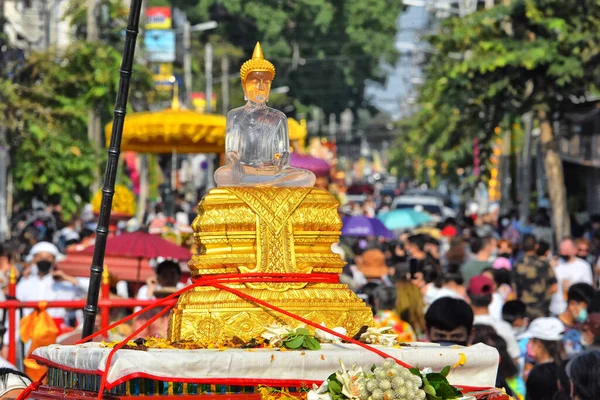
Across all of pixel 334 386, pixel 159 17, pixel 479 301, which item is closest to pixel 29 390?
pixel 334 386

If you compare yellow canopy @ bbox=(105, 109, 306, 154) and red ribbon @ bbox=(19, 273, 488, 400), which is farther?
yellow canopy @ bbox=(105, 109, 306, 154)

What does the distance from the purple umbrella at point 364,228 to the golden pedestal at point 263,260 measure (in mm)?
15705

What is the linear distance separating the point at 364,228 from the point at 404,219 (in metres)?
4.86

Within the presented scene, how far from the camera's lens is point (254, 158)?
6148mm

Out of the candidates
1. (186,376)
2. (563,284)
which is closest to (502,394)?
(186,376)

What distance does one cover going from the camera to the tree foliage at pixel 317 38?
201ft

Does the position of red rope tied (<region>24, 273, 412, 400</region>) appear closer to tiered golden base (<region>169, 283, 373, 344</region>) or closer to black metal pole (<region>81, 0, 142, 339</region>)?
tiered golden base (<region>169, 283, 373, 344</region>)

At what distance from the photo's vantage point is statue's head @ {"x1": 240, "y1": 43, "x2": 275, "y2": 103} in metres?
6.20

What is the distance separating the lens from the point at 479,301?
11211 millimetres

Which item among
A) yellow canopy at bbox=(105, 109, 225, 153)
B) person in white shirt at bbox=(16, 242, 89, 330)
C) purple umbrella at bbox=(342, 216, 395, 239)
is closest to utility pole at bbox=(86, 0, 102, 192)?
purple umbrella at bbox=(342, 216, 395, 239)

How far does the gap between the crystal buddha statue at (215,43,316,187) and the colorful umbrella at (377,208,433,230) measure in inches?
780

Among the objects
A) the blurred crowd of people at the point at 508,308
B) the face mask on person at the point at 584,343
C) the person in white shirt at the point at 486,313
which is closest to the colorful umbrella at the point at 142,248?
the blurred crowd of people at the point at 508,308

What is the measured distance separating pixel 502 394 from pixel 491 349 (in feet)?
0.57

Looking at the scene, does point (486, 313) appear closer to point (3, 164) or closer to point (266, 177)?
point (266, 177)
